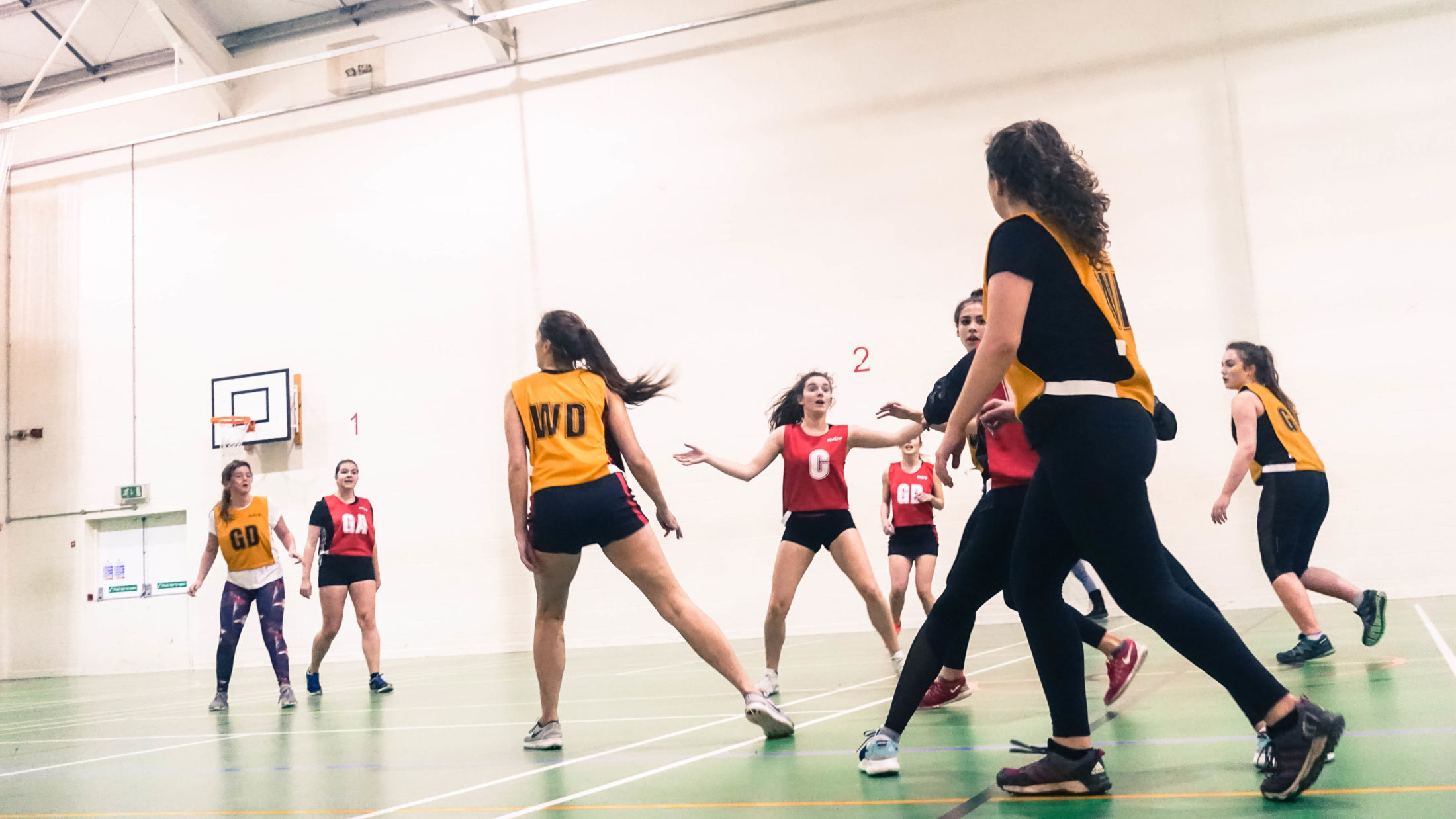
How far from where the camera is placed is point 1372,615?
5.62 m

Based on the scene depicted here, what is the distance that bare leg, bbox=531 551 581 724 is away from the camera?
14.2ft

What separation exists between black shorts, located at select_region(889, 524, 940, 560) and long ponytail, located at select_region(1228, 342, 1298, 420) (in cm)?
287

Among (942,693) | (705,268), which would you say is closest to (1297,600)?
(942,693)

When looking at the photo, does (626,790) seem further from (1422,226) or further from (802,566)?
(1422,226)

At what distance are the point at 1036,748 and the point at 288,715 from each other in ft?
18.1

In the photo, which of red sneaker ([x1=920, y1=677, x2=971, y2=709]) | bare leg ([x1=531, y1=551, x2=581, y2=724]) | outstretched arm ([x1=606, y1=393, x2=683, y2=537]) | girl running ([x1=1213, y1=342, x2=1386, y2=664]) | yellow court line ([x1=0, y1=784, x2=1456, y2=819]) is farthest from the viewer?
girl running ([x1=1213, y1=342, x2=1386, y2=664])

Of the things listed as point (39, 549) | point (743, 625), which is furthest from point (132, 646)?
point (743, 625)

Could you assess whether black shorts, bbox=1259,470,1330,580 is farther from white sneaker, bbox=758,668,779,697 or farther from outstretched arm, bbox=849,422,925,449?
white sneaker, bbox=758,668,779,697

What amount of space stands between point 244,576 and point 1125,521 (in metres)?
7.11

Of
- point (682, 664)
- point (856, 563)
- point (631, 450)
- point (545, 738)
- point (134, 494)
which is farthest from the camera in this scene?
point (134, 494)

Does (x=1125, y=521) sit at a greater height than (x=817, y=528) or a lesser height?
lesser

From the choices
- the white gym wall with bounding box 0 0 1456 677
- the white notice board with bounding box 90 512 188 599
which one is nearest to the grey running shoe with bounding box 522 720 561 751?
the white gym wall with bounding box 0 0 1456 677

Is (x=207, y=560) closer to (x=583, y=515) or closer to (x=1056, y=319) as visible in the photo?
(x=583, y=515)

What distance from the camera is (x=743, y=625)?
11938 millimetres
